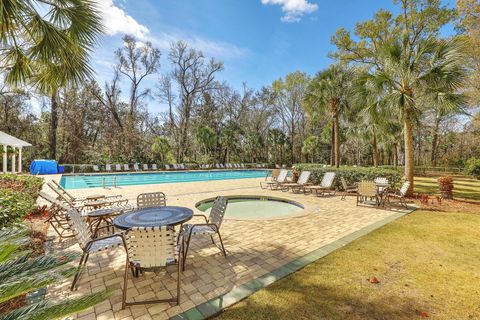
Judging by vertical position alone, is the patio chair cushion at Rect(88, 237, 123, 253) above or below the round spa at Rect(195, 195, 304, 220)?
above

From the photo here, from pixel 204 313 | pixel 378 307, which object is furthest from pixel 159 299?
pixel 378 307

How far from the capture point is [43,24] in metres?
4.03

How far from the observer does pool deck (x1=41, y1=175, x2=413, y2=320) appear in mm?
2504

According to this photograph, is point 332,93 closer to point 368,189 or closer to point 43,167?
point 368,189

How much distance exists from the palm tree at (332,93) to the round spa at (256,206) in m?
5.33

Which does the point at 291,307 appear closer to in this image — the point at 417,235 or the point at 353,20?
the point at 417,235

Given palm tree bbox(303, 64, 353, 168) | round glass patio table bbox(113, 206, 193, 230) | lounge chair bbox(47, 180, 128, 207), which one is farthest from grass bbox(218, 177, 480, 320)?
palm tree bbox(303, 64, 353, 168)

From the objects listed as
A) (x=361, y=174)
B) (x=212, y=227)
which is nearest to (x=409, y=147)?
(x=361, y=174)

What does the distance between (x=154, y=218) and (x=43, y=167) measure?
1998 cm

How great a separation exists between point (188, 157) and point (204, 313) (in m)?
31.9

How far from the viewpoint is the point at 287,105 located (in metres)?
34.5

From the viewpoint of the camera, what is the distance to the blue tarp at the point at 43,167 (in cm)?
1734

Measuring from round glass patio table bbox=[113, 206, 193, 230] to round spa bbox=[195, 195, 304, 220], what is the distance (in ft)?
12.1

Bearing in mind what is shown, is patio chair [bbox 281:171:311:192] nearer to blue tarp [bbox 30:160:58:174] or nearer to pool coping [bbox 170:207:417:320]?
pool coping [bbox 170:207:417:320]
